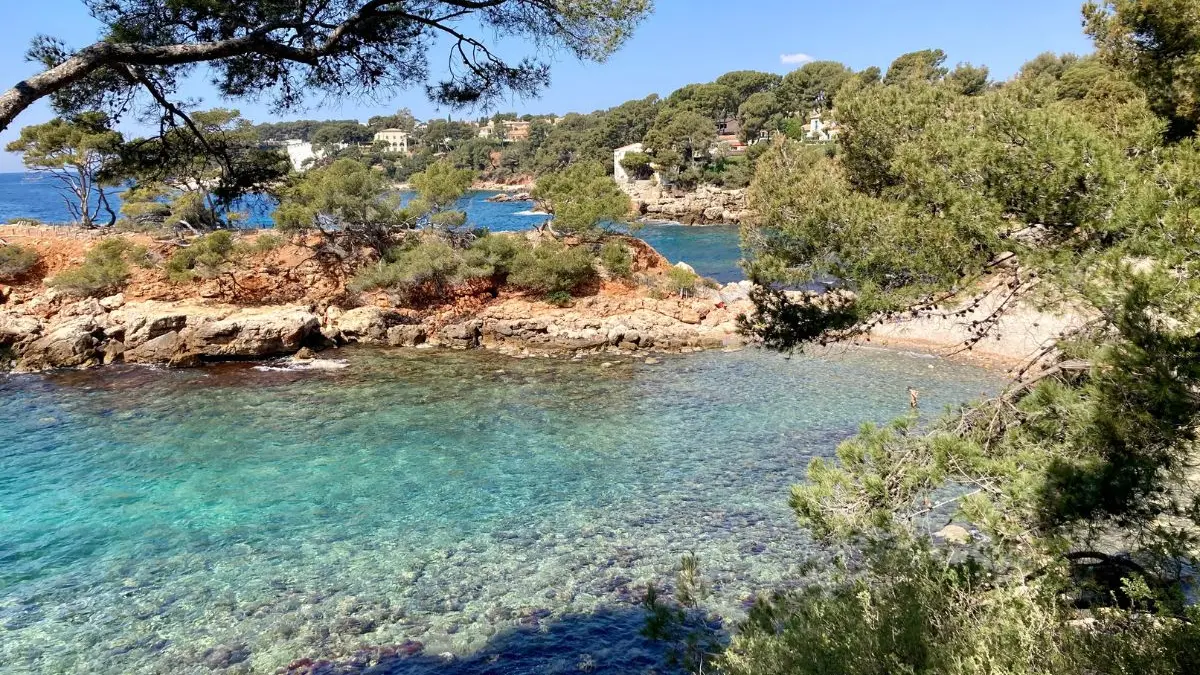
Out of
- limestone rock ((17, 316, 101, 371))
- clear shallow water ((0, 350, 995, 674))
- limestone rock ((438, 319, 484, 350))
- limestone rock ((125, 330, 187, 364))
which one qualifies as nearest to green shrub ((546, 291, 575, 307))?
limestone rock ((438, 319, 484, 350))

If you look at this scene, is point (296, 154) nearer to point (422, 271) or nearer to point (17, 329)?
point (422, 271)

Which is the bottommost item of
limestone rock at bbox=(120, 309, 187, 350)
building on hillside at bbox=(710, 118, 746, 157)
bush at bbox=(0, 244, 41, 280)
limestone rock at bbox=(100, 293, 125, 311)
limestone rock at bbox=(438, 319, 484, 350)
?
limestone rock at bbox=(438, 319, 484, 350)

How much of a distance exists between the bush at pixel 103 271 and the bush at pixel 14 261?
4.53 feet

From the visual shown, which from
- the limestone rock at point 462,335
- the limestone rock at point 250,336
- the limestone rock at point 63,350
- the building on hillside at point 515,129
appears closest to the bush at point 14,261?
the limestone rock at point 63,350

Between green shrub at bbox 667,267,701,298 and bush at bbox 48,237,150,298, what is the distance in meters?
17.2

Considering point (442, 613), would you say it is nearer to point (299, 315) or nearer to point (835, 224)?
point (835, 224)

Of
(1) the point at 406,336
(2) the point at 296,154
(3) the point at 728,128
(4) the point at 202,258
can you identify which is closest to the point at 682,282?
(1) the point at 406,336

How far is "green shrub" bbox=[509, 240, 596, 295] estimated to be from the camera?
22.2 metres

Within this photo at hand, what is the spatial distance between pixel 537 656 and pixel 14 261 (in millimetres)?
22776

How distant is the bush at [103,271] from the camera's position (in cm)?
1980

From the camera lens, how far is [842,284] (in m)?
6.36

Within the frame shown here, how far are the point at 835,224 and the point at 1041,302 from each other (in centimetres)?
246

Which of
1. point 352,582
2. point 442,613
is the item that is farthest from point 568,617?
point 352,582

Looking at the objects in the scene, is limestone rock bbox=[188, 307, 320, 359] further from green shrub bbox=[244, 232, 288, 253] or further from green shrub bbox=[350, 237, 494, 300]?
green shrub bbox=[244, 232, 288, 253]
